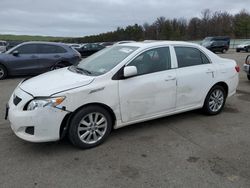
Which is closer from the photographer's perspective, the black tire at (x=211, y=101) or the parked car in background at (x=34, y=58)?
the black tire at (x=211, y=101)

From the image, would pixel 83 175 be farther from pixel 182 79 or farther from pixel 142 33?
pixel 142 33

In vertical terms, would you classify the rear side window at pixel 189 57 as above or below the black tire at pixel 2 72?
above

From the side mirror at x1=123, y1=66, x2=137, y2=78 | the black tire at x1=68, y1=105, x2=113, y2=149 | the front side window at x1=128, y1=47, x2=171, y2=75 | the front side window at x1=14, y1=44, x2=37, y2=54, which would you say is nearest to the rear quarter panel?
A: the front side window at x1=128, y1=47, x2=171, y2=75

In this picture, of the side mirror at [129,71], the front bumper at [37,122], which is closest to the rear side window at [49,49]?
the front bumper at [37,122]

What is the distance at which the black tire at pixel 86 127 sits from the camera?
355 cm

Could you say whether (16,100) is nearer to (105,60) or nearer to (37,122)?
(37,122)

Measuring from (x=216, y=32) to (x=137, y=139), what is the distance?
6344 centimetres

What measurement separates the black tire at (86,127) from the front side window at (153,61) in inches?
36.3

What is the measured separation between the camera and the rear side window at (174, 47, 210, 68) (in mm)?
4633

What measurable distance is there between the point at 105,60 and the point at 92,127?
1.29m

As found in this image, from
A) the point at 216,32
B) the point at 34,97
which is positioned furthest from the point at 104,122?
the point at 216,32

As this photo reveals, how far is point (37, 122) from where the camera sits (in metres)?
3.35

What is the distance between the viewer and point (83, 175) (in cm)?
305

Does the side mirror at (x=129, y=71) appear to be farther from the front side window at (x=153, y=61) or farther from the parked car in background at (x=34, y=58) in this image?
the parked car in background at (x=34, y=58)
